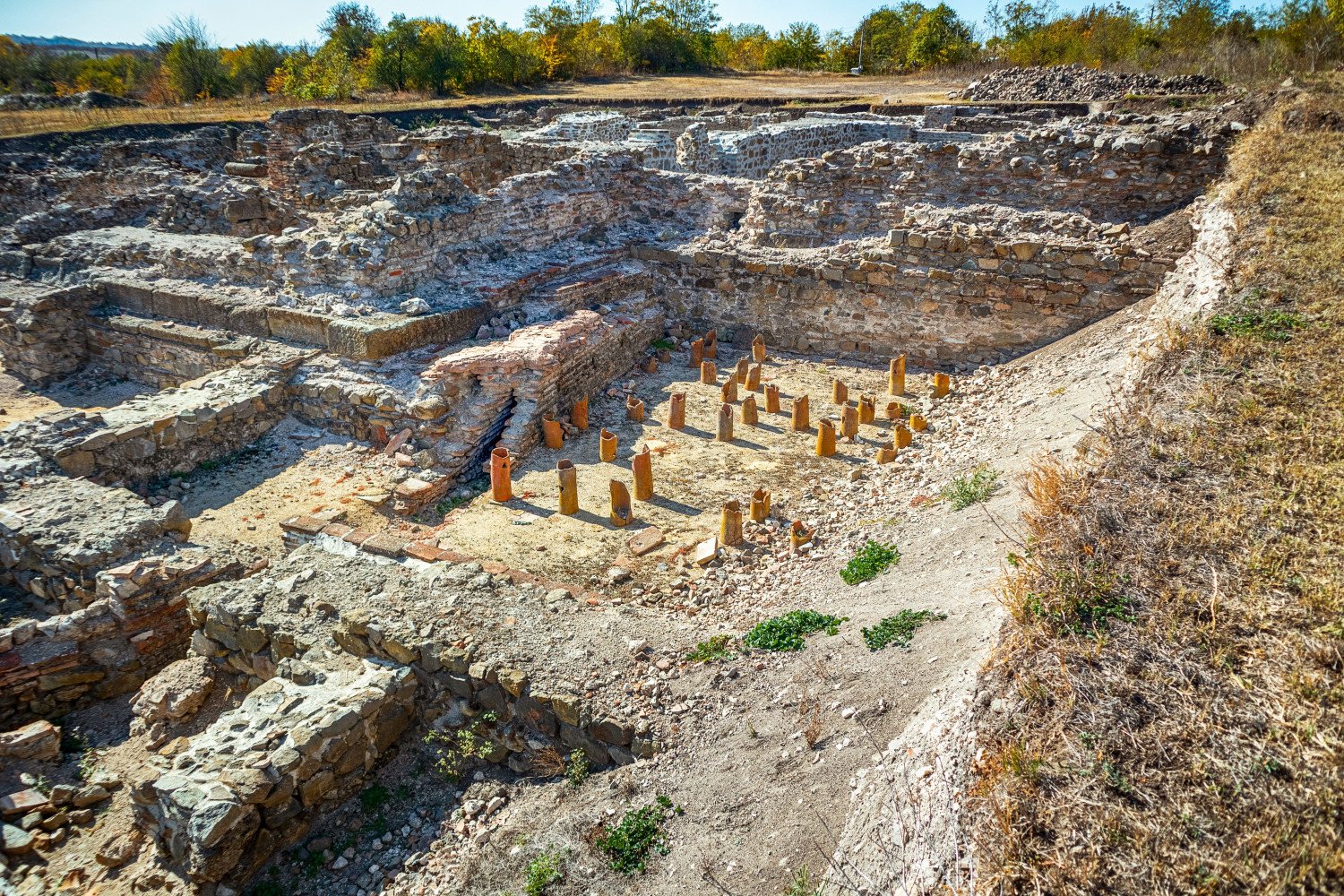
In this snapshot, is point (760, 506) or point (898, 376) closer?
point (760, 506)

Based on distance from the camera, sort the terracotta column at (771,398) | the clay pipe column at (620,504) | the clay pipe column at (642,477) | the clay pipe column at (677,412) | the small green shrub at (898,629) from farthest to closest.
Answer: the terracotta column at (771,398)
the clay pipe column at (677,412)
the clay pipe column at (642,477)
the clay pipe column at (620,504)
the small green shrub at (898,629)

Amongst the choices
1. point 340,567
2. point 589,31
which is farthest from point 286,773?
point 589,31

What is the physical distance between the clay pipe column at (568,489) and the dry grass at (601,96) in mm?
23206

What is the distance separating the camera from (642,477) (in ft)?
24.8

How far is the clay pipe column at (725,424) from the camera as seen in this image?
8852 mm

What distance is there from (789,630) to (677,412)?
4.79 m

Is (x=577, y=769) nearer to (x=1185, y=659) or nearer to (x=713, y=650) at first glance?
(x=713, y=650)

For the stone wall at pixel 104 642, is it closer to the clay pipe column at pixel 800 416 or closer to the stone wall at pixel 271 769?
the stone wall at pixel 271 769

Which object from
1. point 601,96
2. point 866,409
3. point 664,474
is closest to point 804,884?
point 664,474

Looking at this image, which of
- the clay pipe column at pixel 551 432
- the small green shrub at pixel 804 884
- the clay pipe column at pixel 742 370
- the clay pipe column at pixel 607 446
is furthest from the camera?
the clay pipe column at pixel 742 370

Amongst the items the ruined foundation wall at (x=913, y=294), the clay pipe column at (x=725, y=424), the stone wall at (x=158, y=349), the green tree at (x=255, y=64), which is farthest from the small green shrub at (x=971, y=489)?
the green tree at (x=255, y=64)

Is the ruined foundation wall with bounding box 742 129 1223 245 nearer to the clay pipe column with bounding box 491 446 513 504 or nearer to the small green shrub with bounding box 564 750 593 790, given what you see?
the clay pipe column with bounding box 491 446 513 504

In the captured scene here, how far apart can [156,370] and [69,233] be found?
15.6 ft

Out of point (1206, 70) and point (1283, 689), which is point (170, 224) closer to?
point (1283, 689)
